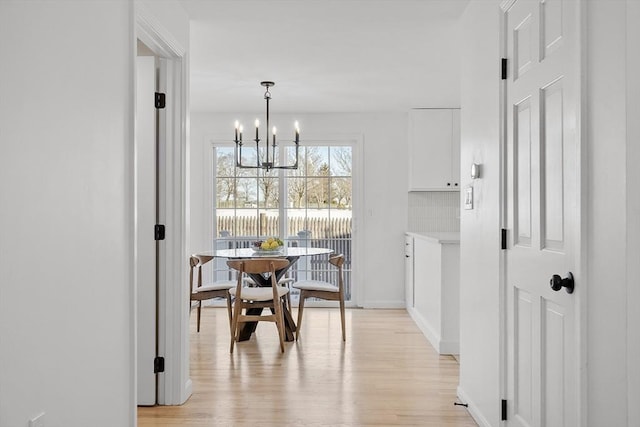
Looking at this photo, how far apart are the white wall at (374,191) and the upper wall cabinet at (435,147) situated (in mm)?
259

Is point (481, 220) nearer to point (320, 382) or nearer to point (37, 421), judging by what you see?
point (320, 382)

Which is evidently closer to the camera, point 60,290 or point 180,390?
point 60,290

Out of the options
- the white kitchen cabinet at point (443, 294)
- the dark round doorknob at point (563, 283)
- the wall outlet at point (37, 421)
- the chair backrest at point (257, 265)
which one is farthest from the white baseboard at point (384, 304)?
the wall outlet at point (37, 421)

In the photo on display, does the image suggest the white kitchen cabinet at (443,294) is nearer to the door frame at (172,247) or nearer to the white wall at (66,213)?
the door frame at (172,247)

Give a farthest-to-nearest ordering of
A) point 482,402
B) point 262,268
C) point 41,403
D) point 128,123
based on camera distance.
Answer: point 262,268 < point 482,402 < point 128,123 < point 41,403

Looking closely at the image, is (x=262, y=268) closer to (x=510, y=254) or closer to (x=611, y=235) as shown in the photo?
(x=510, y=254)

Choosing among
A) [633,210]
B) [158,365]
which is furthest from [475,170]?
[158,365]

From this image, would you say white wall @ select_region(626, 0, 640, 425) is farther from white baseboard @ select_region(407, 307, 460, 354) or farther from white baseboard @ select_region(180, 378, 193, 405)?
white baseboard @ select_region(407, 307, 460, 354)

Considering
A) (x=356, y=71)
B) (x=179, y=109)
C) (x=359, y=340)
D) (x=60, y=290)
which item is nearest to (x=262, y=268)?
(x=359, y=340)

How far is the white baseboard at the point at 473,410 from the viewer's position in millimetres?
2787

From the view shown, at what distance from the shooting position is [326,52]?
4.11m

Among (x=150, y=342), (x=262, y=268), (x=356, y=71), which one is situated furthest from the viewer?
(x=356, y=71)

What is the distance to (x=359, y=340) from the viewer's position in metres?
4.86

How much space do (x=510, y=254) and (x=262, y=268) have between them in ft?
7.46
